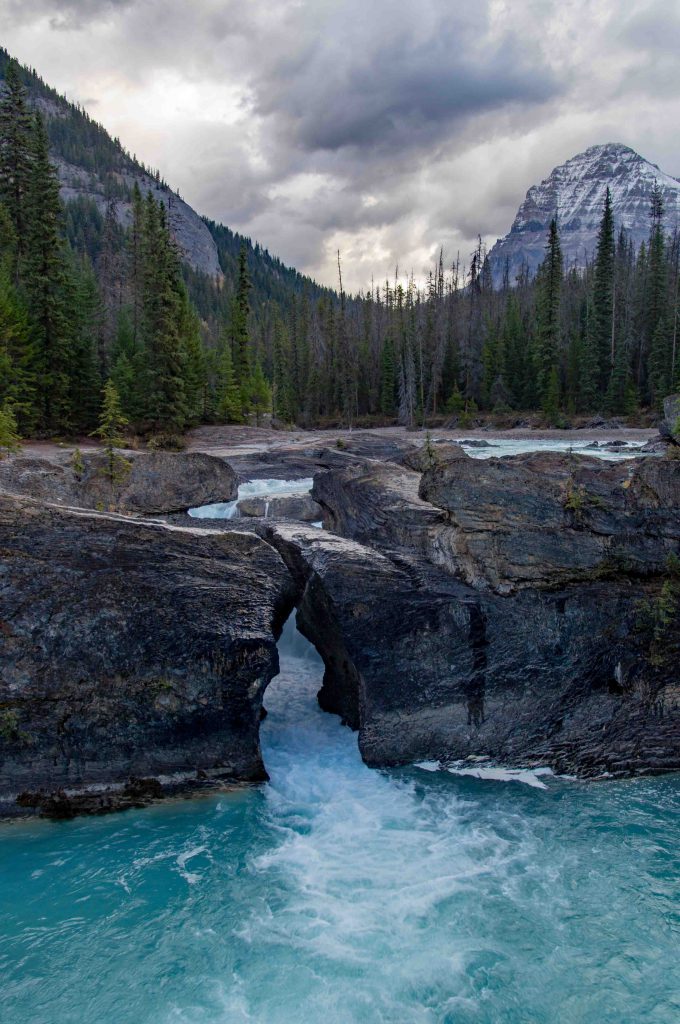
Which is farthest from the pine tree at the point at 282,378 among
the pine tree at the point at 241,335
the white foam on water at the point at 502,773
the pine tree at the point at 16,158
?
the white foam on water at the point at 502,773

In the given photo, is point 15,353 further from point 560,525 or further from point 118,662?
point 560,525

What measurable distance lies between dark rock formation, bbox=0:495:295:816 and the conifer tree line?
658 inches

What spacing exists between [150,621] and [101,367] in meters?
37.6

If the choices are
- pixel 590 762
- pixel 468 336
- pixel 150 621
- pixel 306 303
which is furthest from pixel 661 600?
pixel 306 303

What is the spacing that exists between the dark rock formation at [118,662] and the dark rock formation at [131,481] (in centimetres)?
775

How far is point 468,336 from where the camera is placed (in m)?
72.0

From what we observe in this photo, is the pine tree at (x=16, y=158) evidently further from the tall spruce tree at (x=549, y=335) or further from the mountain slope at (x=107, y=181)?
the mountain slope at (x=107, y=181)

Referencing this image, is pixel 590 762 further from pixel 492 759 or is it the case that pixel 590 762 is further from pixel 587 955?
pixel 587 955

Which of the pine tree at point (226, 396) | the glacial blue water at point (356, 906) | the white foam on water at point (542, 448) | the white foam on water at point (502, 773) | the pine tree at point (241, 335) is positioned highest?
the pine tree at point (241, 335)

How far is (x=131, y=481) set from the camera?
54.7 feet

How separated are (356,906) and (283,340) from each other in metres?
84.1

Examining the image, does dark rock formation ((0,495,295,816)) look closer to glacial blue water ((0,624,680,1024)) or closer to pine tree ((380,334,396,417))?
glacial blue water ((0,624,680,1024))

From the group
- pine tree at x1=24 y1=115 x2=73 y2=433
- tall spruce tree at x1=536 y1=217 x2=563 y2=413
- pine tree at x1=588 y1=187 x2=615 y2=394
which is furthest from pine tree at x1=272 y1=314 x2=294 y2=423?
pine tree at x1=24 y1=115 x2=73 y2=433

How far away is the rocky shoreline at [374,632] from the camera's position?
7617mm
